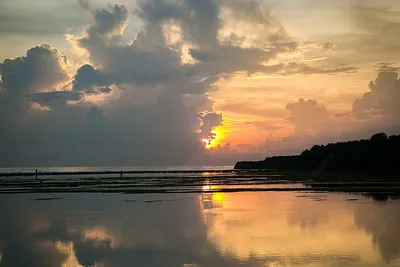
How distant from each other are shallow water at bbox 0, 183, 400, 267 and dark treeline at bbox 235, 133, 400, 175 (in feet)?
251

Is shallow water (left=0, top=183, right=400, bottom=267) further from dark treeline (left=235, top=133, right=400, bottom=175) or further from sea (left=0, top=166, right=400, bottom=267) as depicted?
→ dark treeline (left=235, top=133, right=400, bottom=175)

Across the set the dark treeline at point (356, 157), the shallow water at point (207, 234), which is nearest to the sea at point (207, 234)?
the shallow water at point (207, 234)

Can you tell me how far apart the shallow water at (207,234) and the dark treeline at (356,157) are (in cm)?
7649

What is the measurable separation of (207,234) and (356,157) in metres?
111

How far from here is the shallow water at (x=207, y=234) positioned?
18306 mm

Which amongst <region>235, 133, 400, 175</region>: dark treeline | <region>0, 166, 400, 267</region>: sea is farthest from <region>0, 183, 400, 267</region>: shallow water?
<region>235, 133, 400, 175</region>: dark treeline

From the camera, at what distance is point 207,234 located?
2383 centimetres

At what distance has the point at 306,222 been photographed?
1062 inches

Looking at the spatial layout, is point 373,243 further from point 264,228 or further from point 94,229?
point 94,229

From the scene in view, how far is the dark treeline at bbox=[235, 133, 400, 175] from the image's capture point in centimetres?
11604

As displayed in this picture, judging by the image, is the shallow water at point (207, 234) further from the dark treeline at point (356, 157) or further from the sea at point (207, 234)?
the dark treeline at point (356, 157)

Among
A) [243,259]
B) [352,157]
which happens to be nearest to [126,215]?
[243,259]

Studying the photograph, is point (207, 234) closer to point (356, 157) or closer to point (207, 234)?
point (207, 234)

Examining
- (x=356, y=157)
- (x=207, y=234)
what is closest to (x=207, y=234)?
(x=207, y=234)
